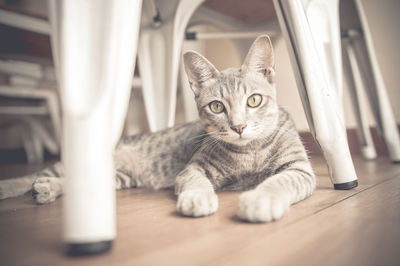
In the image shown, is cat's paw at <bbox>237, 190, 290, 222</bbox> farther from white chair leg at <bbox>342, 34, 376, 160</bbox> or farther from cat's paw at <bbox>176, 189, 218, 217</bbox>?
white chair leg at <bbox>342, 34, 376, 160</bbox>

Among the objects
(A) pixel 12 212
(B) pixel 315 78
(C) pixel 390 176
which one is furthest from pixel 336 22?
(A) pixel 12 212

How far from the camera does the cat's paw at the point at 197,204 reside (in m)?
0.78

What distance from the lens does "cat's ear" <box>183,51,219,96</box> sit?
1199mm

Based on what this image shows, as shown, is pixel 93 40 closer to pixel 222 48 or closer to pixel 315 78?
pixel 315 78

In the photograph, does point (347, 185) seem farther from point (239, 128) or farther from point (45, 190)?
point (45, 190)

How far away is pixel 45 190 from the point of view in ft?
3.51

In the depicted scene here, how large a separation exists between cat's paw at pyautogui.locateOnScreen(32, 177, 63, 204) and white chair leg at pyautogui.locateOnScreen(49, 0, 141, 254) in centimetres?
61

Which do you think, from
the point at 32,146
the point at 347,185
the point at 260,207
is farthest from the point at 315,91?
the point at 32,146

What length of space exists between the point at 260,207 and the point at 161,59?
3.67 feet

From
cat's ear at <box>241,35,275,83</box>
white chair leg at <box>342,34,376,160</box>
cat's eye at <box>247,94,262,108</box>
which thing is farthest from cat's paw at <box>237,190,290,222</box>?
white chair leg at <box>342,34,376,160</box>

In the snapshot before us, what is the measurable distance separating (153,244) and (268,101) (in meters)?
0.76

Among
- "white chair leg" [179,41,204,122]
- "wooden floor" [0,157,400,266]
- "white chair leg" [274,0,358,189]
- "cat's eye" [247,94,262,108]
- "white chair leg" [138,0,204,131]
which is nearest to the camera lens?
"wooden floor" [0,157,400,266]

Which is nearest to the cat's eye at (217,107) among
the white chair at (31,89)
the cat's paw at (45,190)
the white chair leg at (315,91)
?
the white chair leg at (315,91)

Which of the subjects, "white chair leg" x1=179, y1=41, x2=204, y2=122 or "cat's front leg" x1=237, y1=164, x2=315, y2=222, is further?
"white chair leg" x1=179, y1=41, x2=204, y2=122
